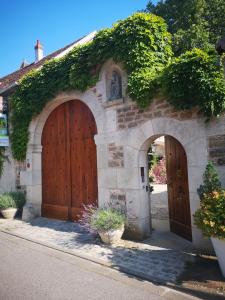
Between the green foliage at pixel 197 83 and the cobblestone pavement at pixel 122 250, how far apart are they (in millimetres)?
2517

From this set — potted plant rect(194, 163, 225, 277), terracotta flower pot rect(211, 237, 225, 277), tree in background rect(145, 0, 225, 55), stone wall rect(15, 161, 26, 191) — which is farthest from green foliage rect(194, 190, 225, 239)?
tree in background rect(145, 0, 225, 55)

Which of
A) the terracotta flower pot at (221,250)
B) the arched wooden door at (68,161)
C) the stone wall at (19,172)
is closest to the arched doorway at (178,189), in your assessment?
the terracotta flower pot at (221,250)

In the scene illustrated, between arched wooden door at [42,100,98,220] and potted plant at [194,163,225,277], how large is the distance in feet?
10.5

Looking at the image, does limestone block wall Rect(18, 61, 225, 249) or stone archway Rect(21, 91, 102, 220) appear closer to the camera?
limestone block wall Rect(18, 61, 225, 249)

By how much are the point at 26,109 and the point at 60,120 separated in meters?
1.12

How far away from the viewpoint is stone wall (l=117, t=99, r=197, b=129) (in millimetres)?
4848

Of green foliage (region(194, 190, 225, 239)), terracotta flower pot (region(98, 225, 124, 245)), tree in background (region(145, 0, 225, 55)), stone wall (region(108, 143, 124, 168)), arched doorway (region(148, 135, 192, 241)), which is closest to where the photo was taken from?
green foliage (region(194, 190, 225, 239))

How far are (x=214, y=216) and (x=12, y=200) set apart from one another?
234 inches

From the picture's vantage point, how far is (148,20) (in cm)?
568

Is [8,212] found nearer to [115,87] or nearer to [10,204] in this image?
[10,204]

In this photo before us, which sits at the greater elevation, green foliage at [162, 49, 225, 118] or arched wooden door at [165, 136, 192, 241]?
green foliage at [162, 49, 225, 118]

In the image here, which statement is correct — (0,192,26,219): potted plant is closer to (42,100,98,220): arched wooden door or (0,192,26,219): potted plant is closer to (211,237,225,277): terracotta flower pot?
(42,100,98,220): arched wooden door

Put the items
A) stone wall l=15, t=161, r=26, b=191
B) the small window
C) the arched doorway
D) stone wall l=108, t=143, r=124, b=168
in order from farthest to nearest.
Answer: stone wall l=15, t=161, r=26, b=191 → the small window → stone wall l=108, t=143, r=124, b=168 → the arched doorway

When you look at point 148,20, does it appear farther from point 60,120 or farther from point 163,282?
point 163,282
